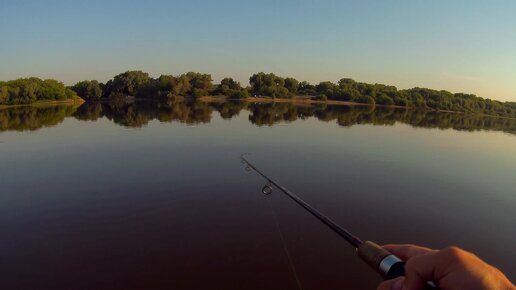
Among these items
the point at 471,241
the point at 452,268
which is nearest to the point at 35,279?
the point at 452,268

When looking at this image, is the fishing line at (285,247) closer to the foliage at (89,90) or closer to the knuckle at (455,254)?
the knuckle at (455,254)

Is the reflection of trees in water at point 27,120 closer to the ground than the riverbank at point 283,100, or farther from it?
closer to the ground

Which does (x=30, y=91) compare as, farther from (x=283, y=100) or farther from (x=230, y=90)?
(x=283, y=100)

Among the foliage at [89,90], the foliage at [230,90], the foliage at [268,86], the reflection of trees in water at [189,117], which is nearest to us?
the reflection of trees in water at [189,117]

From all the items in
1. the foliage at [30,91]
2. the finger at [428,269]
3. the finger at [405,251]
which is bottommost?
the finger at [405,251]

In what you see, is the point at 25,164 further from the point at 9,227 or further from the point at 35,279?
the point at 35,279

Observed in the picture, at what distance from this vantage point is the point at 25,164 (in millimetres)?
14797

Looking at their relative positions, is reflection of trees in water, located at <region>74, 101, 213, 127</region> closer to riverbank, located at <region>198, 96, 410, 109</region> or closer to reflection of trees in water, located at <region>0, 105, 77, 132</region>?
reflection of trees in water, located at <region>0, 105, 77, 132</region>

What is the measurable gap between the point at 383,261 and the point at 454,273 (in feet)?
1.76

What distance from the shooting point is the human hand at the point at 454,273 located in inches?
58.1

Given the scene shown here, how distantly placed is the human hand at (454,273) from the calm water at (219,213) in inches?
212

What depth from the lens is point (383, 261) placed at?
6.64 ft

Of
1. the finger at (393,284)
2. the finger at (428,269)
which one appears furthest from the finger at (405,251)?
the finger at (428,269)

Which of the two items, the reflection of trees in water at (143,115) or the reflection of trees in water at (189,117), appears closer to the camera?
the reflection of trees in water at (189,117)
